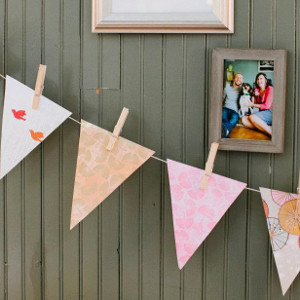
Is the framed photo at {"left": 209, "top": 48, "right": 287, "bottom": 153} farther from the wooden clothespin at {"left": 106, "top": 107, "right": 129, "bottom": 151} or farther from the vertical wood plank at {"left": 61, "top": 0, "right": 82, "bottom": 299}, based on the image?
the vertical wood plank at {"left": 61, "top": 0, "right": 82, "bottom": 299}

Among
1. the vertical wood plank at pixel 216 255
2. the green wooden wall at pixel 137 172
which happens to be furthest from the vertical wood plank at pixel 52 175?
the vertical wood plank at pixel 216 255

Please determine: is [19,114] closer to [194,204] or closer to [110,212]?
[110,212]

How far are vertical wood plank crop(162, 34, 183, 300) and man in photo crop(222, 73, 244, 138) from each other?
130 millimetres

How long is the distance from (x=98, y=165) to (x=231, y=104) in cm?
42

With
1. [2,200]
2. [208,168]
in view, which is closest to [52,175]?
[2,200]

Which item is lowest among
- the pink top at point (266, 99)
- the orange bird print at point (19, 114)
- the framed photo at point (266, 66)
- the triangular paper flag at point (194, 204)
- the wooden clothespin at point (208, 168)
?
the triangular paper flag at point (194, 204)

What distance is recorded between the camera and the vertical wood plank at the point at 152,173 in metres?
1.34

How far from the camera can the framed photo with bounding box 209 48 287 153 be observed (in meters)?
1.27

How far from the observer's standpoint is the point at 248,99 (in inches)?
50.6

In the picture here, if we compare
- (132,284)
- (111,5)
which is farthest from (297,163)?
(111,5)

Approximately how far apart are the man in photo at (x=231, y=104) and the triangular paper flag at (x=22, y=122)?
45 centimetres

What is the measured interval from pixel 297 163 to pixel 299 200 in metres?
0.13

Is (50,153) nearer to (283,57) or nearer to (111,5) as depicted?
(111,5)

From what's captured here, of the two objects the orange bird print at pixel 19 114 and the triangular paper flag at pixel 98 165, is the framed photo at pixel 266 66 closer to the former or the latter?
the triangular paper flag at pixel 98 165
